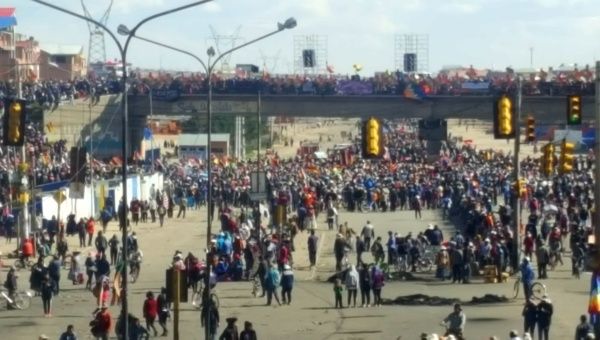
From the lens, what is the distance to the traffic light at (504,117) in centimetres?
3438

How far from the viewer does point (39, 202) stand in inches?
1973

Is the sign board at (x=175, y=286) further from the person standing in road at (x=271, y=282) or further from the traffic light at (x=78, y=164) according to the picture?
the traffic light at (x=78, y=164)

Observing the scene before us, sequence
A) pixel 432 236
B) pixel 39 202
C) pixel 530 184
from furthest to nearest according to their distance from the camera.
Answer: pixel 530 184
pixel 39 202
pixel 432 236

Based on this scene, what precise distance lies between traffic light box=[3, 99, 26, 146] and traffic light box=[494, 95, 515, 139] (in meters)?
9.94

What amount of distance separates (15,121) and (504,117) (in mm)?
10230

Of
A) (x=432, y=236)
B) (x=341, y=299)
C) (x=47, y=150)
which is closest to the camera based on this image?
(x=341, y=299)

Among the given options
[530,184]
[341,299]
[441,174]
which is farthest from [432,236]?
[441,174]

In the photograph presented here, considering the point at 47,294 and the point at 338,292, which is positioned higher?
the point at 47,294

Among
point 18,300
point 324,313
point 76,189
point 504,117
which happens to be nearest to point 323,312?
point 324,313

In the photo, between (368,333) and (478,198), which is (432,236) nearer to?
(368,333)

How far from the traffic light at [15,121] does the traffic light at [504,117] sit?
9.94 metres

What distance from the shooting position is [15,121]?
3316 cm

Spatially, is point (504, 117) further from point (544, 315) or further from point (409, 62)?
point (409, 62)

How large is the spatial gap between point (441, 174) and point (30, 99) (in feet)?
66.0
